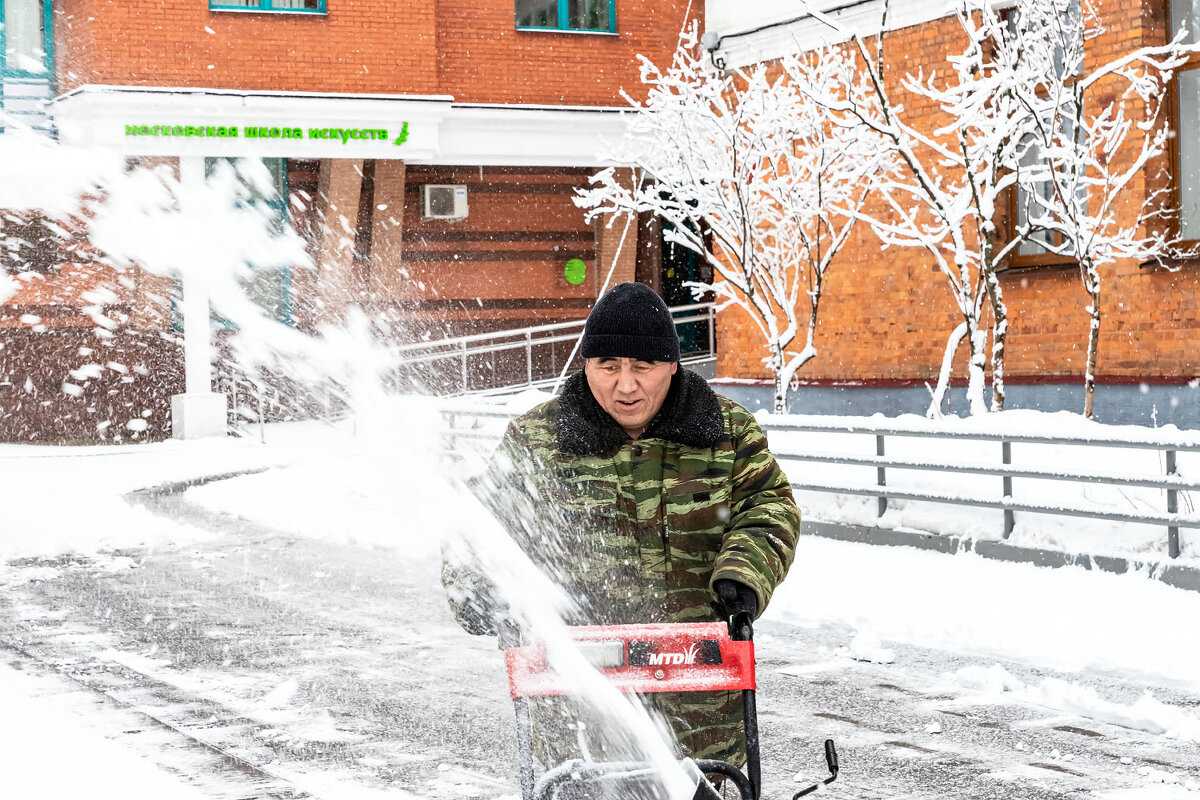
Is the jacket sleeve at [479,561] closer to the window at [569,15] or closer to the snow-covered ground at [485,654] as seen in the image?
the snow-covered ground at [485,654]

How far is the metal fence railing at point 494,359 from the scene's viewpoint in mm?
26094

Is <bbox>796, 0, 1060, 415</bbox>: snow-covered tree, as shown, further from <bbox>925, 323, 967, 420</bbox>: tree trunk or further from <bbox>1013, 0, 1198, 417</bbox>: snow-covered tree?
<bbox>1013, 0, 1198, 417</bbox>: snow-covered tree

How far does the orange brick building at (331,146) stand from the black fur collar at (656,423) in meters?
19.0

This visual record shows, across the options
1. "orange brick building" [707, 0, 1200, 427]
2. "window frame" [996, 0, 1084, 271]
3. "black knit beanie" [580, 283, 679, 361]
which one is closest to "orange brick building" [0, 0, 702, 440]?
"orange brick building" [707, 0, 1200, 427]

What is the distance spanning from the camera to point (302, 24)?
22844mm

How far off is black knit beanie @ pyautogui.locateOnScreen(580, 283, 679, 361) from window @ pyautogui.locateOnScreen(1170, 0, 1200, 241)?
38.0 ft

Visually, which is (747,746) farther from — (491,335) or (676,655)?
(491,335)

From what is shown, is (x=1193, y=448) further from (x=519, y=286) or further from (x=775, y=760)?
(x=519, y=286)

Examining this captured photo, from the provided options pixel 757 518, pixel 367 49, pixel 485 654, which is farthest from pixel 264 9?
pixel 757 518

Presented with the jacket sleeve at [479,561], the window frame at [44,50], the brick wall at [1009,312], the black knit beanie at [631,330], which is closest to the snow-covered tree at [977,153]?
the brick wall at [1009,312]

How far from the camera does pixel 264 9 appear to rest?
2281cm

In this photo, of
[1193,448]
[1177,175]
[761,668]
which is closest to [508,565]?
[761,668]

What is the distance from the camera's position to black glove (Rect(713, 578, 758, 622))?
327cm

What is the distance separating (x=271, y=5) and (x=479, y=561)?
69.1ft
